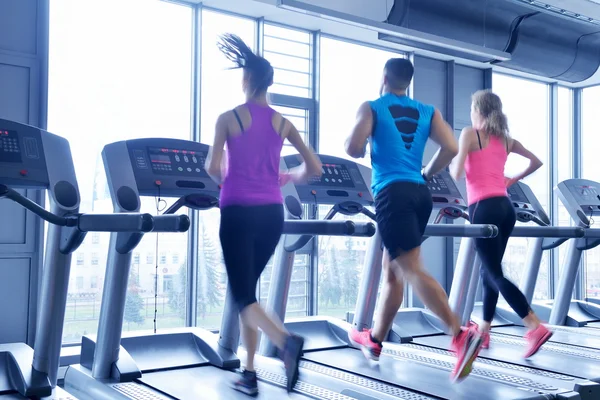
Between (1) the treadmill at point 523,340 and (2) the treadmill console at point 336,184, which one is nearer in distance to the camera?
(1) the treadmill at point 523,340

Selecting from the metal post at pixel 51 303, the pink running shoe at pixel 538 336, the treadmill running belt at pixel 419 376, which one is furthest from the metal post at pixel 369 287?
the metal post at pixel 51 303

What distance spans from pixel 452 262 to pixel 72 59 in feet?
13.0

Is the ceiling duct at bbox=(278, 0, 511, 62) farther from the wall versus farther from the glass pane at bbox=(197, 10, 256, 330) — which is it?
the wall

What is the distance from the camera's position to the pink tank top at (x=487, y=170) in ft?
11.8

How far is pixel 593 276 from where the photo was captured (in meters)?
7.77

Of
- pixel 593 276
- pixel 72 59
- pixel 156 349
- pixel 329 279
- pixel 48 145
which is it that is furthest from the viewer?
pixel 593 276

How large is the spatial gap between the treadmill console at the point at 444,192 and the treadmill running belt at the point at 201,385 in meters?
1.74

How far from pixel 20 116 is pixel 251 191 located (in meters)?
2.29

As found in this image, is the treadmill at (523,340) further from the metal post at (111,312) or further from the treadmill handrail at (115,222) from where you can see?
the treadmill handrail at (115,222)

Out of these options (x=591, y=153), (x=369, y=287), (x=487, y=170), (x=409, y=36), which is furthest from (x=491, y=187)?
(x=591, y=153)

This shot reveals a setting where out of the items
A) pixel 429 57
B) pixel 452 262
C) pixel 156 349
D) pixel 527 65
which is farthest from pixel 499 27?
pixel 156 349

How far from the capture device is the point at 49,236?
2.92 metres

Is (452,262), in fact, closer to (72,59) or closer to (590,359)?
(590,359)

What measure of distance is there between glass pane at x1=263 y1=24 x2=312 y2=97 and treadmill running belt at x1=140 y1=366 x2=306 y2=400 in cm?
286
